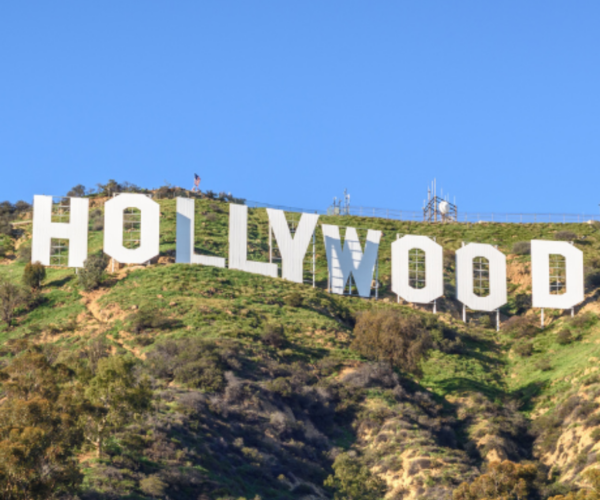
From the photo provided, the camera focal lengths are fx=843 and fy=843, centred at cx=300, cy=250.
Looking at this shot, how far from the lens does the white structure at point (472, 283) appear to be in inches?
2425

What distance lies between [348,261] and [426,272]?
19.3 ft

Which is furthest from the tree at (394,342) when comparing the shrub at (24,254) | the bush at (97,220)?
the bush at (97,220)

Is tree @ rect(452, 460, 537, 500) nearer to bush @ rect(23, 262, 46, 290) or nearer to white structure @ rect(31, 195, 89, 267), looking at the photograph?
white structure @ rect(31, 195, 89, 267)

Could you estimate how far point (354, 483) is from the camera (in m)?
35.7

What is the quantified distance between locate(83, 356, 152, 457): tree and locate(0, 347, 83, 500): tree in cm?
228

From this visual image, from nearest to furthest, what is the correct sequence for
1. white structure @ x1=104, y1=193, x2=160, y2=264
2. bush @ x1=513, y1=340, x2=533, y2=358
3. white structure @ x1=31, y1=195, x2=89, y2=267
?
1. bush @ x1=513, y1=340, x2=533, y2=358
2. white structure @ x1=31, y1=195, x2=89, y2=267
3. white structure @ x1=104, y1=193, x2=160, y2=264

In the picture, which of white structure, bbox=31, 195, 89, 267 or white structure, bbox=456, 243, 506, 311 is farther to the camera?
white structure, bbox=456, 243, 506, 311

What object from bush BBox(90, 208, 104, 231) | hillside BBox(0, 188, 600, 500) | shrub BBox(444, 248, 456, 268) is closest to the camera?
hillside BBox(0, 188, 600, 500)

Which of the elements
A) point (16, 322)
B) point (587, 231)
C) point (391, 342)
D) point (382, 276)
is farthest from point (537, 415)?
point (587, 231)

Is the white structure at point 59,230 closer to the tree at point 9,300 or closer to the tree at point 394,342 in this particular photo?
the tree at point 9,300

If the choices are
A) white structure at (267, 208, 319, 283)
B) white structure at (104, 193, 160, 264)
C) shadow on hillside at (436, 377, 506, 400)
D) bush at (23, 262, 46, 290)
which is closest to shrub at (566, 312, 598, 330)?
shadow on hillside at (436, 377, 506, 400)

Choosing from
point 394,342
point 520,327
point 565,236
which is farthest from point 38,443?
point 565,236

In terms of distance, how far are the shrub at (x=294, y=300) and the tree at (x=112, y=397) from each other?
25409 millimetres

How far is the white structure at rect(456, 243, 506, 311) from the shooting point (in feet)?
202
